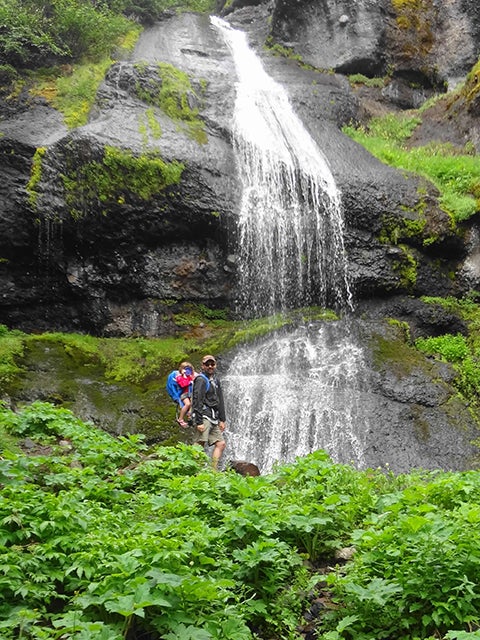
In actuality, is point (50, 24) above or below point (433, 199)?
above

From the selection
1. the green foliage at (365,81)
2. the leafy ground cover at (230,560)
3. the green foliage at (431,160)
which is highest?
the green foliage at (365,81)

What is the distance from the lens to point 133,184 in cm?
1362

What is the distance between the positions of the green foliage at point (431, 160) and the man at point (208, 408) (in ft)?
30.8

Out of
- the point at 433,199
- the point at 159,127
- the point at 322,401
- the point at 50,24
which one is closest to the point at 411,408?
the point at 322,401

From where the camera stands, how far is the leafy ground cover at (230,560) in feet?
9.71

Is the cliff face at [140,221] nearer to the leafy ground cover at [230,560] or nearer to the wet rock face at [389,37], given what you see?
the wet rock face at [389,37]

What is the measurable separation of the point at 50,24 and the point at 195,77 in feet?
15.4

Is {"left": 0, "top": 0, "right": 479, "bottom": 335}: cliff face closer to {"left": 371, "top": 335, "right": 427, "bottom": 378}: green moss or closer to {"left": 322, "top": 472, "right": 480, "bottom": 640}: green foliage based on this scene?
{"left": 371, "top": 335, "right": 427, "bottom": 378}: green moss

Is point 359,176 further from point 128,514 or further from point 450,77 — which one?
point 128,514

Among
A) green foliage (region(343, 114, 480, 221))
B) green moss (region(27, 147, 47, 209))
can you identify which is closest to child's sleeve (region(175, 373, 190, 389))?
green moss (region(27, 147, 47, 209))

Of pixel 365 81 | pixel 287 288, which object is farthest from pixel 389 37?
pixel 287 288

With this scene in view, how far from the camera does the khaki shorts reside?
25.3ft

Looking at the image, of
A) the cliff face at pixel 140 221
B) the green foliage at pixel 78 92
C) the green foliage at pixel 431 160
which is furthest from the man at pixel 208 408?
the green foliage at pixel 78 92

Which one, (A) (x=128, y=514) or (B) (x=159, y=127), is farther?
(B) (x=159, y=127)
